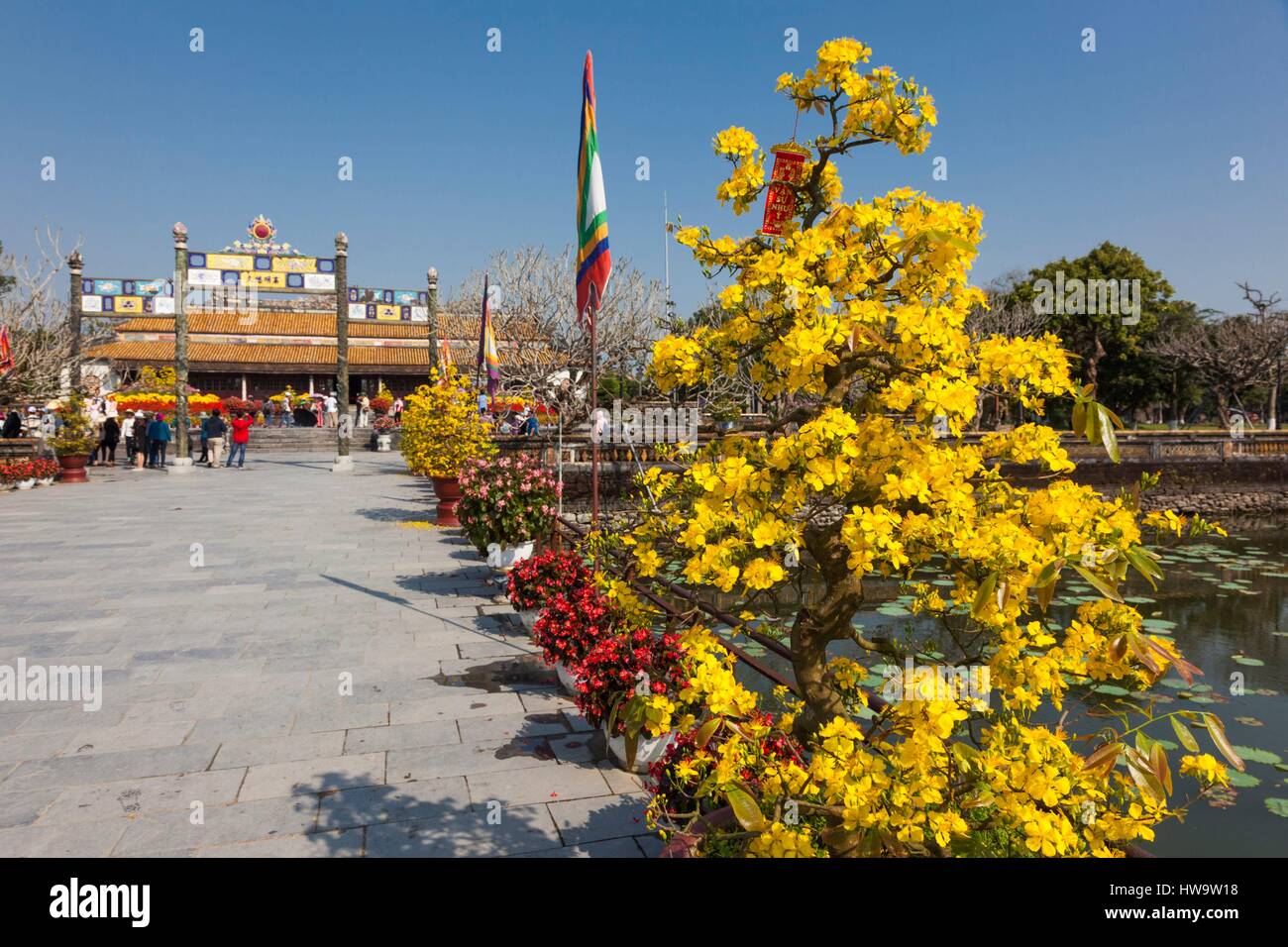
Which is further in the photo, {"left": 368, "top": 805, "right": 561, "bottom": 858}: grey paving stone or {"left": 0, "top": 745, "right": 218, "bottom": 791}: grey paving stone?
{"left": 0, "top": 745, "right": 218, "bottom": 791}: grey paving stone

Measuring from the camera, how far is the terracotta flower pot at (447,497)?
13141 mm

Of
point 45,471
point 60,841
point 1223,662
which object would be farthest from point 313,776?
point 45,471

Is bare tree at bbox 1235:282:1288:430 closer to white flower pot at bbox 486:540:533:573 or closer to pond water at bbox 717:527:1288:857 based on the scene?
pond water at bbox 717:527:1288:857

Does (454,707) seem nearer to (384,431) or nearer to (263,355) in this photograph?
(384,431)

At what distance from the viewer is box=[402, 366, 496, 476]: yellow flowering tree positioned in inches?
499

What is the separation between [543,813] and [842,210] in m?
2.99

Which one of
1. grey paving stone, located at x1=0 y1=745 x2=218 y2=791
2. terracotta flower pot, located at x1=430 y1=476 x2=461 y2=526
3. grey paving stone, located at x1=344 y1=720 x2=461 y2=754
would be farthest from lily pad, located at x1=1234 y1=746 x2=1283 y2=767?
terracotta flower pot, located at x1=430 y1=476 x2=461 y2=526

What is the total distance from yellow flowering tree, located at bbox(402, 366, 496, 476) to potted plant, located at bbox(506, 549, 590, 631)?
5941 millimetres

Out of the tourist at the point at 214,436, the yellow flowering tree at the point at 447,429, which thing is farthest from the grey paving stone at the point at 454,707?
the tourist at the point at 214,436

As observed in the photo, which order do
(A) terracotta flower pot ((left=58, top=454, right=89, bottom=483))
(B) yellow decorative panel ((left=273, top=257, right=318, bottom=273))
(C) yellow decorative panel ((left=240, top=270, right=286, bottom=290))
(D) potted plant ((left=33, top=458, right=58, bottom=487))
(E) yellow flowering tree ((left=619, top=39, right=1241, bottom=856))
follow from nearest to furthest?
(E) yellow flowering tree ((left=619, top=39, right=1241, bottom=856)) < (D) potted plant ((left=33, top=458, right=58, bottom=487)) < (A) terracotta flower pot ((left=58, top=454, right=89, bottom=483)) < (C) yellow decorative panel ((left=240, top=270, right=286, bottom=290)) < (B) yellow decorative panel ((left=273, top=257, right=318, bottom=273))

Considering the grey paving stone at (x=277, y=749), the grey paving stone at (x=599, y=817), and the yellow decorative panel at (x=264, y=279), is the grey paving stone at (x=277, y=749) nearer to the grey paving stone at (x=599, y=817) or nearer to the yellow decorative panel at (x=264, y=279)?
the grey paving stone at (x=599, y=817)

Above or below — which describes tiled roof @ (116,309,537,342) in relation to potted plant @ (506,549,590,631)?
above
